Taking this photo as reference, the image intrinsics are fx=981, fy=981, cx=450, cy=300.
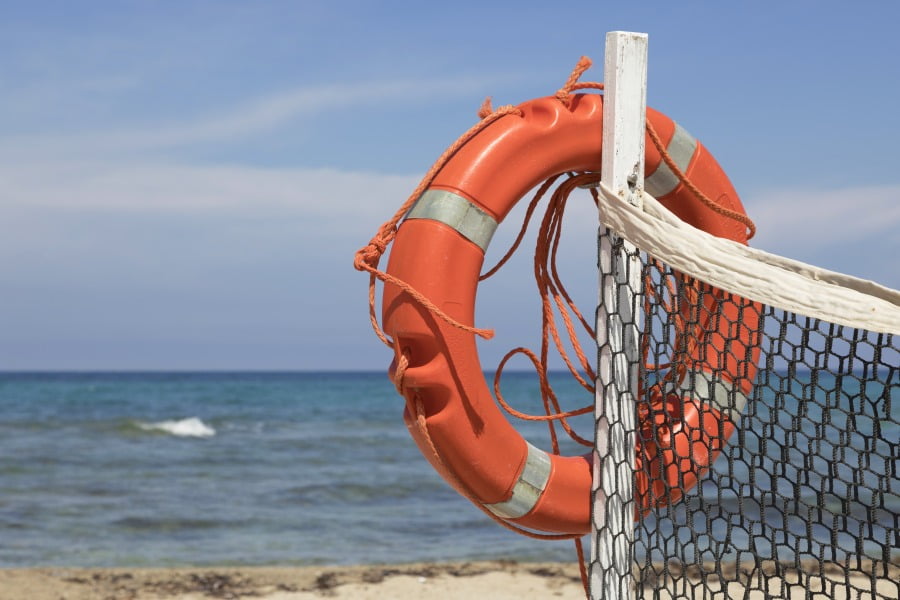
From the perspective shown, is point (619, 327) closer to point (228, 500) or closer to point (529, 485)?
point (529, 485)

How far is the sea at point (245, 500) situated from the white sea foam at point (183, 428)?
7 centimetres

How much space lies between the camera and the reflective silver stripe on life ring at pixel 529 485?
2.64 m

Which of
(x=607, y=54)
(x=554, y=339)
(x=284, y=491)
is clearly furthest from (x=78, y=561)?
(x=607, y=54)

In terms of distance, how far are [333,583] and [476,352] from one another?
3.42 m

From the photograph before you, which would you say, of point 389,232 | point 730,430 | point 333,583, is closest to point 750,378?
point 730,430

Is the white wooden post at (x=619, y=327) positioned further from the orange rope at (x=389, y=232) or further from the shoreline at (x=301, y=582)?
the shoreline at (x=301, y=582)

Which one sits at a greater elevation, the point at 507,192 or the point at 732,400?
the point at 507,192

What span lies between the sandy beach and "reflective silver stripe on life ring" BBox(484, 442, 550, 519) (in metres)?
2.78

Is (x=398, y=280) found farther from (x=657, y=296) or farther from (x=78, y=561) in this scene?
(x=78, y=561)

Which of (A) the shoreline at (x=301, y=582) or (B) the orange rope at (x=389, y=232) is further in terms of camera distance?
(A) the shoreline at (x=301, y=582)

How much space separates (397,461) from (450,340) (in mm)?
9492

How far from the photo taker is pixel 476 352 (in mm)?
2613

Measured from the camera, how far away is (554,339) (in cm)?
283

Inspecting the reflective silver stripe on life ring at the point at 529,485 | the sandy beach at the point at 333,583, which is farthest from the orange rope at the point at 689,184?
the sandy beach at the point at 333,583
